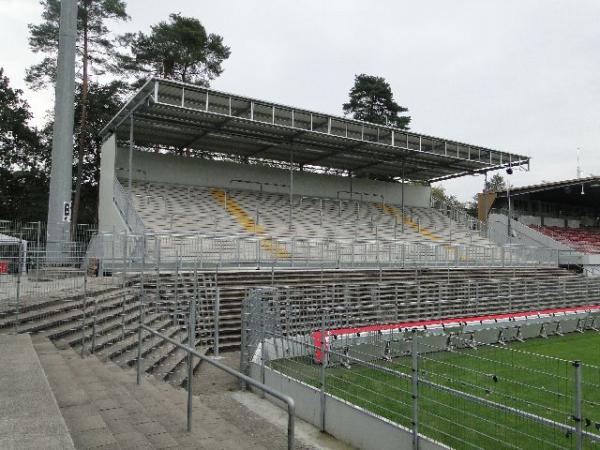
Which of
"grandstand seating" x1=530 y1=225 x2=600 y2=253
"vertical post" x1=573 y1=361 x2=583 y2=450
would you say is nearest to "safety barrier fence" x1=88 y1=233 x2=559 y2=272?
"grandstand seating" x1=530 y1=225 x2=600 y2=253

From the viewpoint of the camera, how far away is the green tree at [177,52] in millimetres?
34594

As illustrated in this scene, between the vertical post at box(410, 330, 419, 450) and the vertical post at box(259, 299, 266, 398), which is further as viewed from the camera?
the vertical post at box(259, 299, 266, 398)

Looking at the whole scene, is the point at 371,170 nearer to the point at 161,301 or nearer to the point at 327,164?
the point at 327,164

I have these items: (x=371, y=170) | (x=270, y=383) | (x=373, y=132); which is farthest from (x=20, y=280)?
(x=371, y=170)

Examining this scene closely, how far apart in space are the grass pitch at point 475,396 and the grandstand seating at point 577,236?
2437cm

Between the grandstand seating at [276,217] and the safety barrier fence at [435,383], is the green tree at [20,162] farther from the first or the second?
the safety barrier fence at [435,383]

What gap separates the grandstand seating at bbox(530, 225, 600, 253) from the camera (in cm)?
3102

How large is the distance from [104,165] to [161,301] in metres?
14.6

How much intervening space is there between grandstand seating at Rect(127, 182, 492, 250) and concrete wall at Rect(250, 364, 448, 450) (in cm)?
1258

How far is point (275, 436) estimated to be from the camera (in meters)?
6.36

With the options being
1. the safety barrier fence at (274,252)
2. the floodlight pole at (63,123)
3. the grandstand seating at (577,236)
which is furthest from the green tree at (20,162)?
the grandstand seating at (577,236)

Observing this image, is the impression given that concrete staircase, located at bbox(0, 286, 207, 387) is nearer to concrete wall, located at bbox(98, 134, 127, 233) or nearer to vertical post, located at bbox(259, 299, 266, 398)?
vertical post, located at bbox(259, 299, 266, 398)

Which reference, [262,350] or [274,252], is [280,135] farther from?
[262,350]

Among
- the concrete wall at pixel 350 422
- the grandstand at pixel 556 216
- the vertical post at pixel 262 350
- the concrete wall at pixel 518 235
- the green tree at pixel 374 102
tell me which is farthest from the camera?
the green tree at pixel 374 102
